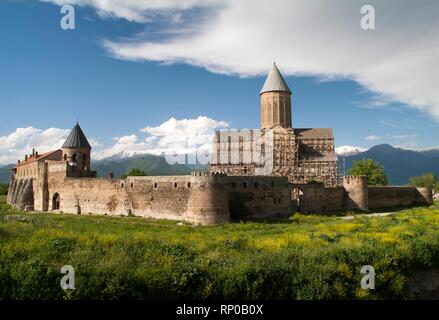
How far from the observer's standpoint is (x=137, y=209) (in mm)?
25156

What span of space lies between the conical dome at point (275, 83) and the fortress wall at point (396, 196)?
13962 millimetres

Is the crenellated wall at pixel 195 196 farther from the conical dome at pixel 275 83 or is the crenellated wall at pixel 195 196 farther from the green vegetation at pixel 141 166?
the green vegetation at pixel 141 166

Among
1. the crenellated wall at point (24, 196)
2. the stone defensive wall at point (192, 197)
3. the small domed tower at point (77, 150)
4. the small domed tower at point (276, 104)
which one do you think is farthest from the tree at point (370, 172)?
the crenellated wall at point (24, 196)

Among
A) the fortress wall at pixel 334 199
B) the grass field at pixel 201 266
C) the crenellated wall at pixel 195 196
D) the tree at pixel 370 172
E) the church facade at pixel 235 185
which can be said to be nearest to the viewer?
the grass field at pixel 201 266

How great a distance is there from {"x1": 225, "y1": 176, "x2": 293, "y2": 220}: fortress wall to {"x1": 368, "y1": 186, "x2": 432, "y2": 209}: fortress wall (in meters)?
9.58

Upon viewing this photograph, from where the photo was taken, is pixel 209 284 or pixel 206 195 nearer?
pixel 209 284

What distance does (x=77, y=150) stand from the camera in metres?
32.1

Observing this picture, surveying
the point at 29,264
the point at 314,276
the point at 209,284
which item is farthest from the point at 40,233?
the point at 314,276

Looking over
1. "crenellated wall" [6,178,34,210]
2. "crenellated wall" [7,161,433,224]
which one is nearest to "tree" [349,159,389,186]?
"crenellated wall" [7,161,433,224]

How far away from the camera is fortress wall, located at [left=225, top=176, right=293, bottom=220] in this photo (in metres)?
23.2

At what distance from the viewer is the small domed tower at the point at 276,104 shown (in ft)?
129
